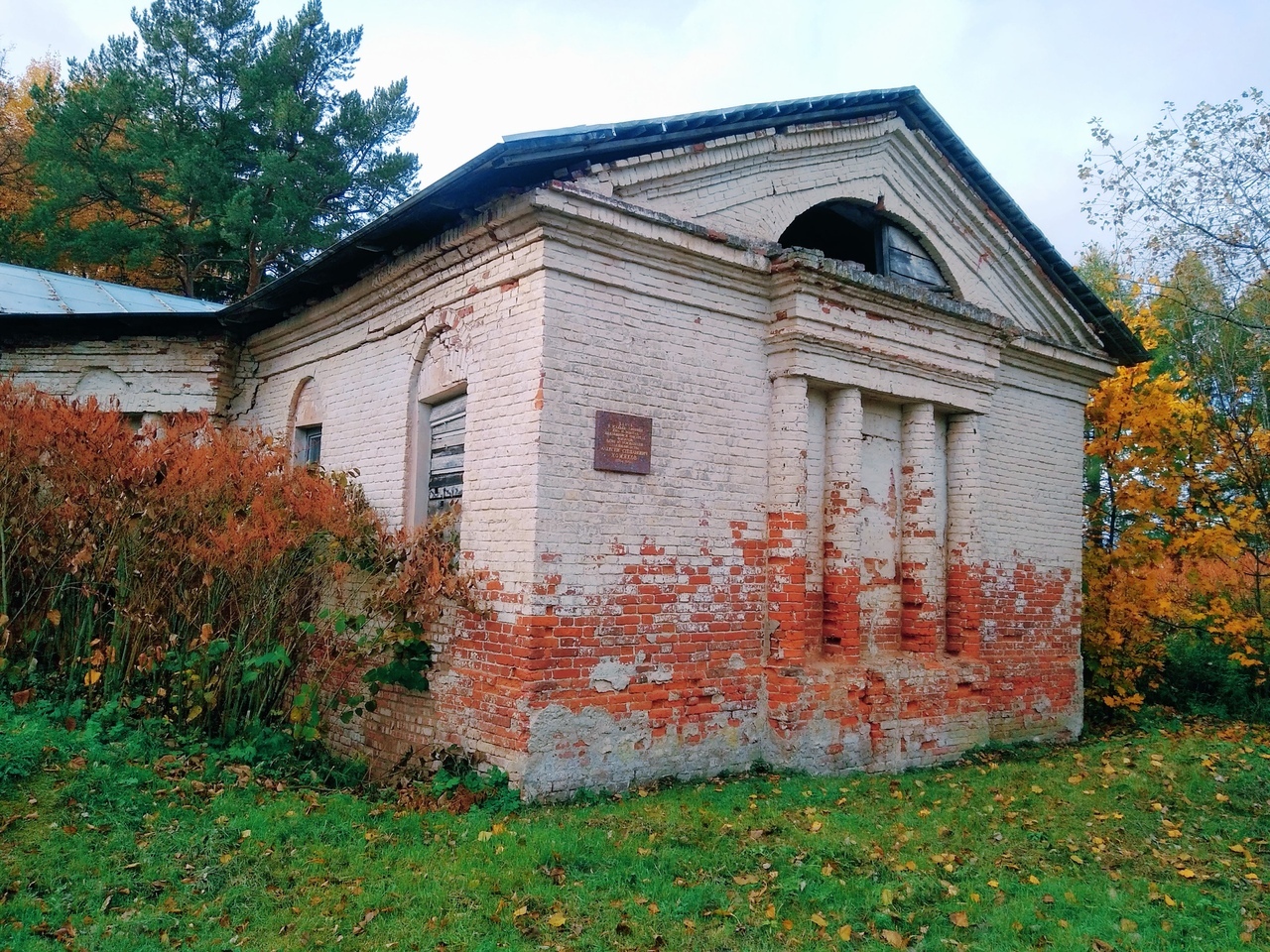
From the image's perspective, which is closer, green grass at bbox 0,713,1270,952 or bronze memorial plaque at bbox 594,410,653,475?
green grass at bbox 0,713,1270,952

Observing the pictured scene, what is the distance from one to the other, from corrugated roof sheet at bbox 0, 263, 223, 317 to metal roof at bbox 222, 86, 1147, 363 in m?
2.89

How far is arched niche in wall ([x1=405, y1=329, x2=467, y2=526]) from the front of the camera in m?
7.32

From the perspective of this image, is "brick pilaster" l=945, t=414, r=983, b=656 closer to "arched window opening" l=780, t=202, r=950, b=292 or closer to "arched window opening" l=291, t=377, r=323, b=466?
"arched window opening" l=780, t=202, r=950, b=292

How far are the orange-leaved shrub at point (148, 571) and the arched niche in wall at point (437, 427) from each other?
3.66ft

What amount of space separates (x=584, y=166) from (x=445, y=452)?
260 cm

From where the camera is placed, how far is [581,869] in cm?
488

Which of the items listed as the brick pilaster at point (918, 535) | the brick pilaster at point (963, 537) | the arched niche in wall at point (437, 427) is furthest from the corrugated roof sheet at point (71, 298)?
the brick pilaster at point (963, 537)

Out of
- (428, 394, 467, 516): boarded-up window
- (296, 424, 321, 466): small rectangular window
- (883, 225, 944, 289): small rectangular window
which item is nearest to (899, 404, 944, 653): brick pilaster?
(883, 225, 944, 289): small rectangular window

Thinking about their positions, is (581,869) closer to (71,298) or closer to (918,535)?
(918,535)

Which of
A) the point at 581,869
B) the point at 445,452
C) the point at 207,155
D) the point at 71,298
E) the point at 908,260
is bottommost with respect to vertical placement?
the point at 581,869

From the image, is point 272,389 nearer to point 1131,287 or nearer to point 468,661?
point 468,661

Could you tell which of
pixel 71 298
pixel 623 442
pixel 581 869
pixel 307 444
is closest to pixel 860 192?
pixel 623 442

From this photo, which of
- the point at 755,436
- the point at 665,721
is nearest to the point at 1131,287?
the point at 755,436

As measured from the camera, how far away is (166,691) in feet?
20.7
